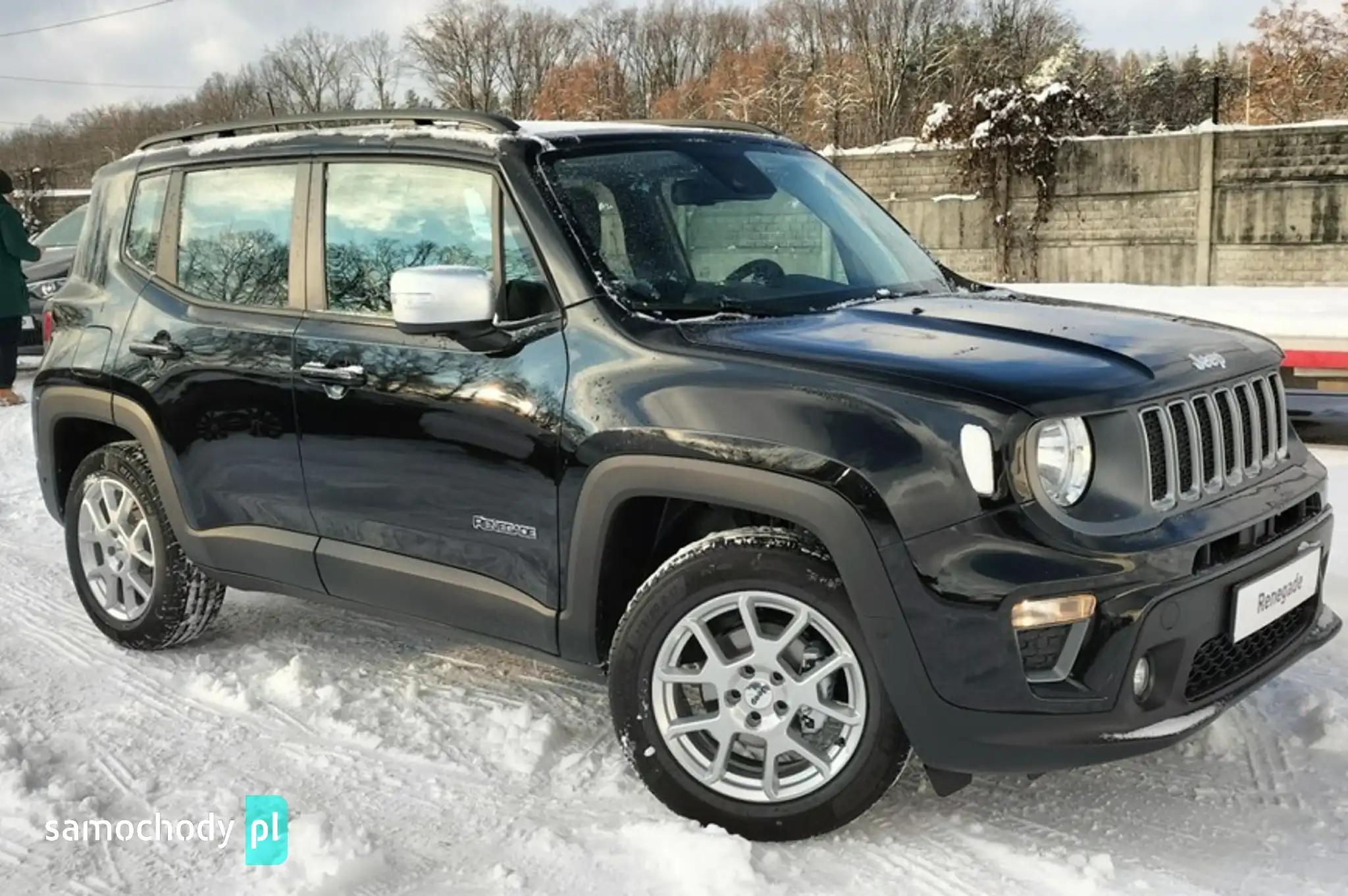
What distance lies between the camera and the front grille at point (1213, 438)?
2.85 metres

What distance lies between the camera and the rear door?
13.0ft

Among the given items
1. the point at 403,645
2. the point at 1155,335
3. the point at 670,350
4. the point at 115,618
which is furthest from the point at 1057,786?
the point at 115,618

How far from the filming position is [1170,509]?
2809 mm

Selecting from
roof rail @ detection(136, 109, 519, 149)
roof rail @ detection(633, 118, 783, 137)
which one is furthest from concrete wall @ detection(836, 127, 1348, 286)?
roof rail @ detection(136, 109, 519, 149)

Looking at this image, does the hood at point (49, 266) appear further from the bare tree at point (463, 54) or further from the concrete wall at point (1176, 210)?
the bare tree at point (463, 54)

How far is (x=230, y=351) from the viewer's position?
160 inches

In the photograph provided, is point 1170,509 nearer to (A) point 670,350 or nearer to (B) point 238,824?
(A) point 670,350

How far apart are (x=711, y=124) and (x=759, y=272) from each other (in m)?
0.88

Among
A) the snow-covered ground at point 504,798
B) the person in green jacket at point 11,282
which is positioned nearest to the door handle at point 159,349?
the snow-covered ground at point 504,798

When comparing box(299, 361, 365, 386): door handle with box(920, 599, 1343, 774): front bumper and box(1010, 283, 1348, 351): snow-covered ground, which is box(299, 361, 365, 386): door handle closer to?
box(920, 599, 1343, 774): front bumper

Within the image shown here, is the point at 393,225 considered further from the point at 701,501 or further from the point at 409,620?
the point at 701,501

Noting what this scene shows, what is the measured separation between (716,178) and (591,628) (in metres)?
1.56

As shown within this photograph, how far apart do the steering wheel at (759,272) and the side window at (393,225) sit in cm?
63

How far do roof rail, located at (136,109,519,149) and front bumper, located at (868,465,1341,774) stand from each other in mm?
1804
